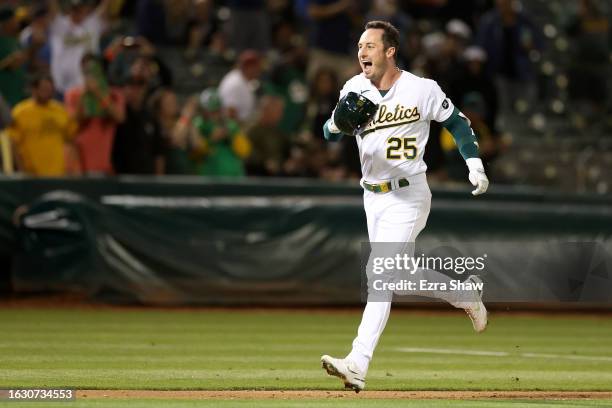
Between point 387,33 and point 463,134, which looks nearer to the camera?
point 387,33

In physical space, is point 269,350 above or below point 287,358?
below

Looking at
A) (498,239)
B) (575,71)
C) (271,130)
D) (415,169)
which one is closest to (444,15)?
(575,71)

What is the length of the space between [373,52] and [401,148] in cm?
61

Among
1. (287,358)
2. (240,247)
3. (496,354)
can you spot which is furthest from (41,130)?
(496,354)

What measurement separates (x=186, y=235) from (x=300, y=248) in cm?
134

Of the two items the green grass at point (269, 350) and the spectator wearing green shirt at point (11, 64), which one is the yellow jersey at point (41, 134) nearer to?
the spectator wearing green shirt at point (11, 64)

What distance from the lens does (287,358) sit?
10188mm

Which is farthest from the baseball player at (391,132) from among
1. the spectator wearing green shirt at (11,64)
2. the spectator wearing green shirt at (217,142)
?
the spectator wearing green shirt at (11,64)

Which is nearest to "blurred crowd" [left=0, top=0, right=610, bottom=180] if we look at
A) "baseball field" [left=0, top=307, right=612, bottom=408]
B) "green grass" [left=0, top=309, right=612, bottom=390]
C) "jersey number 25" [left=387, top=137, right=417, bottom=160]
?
"baseball field" [left=0, top=307, right=612, bottom=408]

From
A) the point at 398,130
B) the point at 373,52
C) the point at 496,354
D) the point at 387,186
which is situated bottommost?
the point at 496,354

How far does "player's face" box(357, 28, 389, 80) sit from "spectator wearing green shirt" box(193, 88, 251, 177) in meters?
8.32

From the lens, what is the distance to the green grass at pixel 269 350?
864cm

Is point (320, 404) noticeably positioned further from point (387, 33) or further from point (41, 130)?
point (41, 130)

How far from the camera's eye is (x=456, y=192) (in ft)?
55.2
